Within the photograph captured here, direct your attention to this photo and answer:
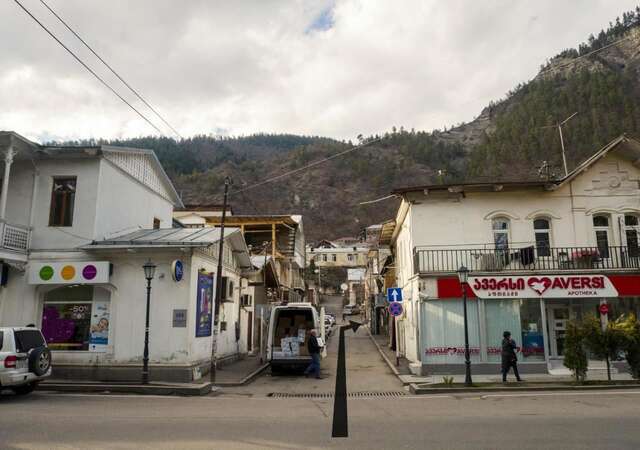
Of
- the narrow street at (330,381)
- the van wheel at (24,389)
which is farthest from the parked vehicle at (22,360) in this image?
the narrow street at (330,381)

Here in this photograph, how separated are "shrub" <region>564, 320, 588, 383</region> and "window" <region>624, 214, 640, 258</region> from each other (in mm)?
6484

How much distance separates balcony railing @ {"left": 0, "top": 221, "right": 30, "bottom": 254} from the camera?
16.0 m

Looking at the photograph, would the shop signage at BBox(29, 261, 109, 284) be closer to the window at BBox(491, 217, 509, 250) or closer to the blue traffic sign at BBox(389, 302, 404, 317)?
the blue traffic sign at BBox(389, 302, 404, 317)

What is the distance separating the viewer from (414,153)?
132 m

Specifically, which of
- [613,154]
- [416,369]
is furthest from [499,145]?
[416,369]

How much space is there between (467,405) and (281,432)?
17.9 feet

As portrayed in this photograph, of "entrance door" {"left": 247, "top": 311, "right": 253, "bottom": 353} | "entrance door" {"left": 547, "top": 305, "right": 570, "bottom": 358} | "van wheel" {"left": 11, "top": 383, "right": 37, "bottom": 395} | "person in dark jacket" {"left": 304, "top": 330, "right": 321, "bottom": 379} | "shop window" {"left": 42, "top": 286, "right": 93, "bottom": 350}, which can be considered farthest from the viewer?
"entrance door" {"left": 247, "top": 311, "right": 253, "bottom": 353}

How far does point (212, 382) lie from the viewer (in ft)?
52.2

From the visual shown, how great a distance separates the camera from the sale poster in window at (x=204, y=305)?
17.5 m

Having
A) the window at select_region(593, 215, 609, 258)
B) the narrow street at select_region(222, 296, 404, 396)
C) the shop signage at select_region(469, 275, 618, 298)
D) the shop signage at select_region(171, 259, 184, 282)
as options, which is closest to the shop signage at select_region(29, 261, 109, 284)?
the shop signage at select_region(171, 259, 184, 282)

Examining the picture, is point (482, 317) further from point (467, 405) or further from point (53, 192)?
point (53, 192)

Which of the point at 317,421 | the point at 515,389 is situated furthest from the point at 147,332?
the point at 515,389

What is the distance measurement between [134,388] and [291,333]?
7.55m

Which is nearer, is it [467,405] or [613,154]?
[467,405]
